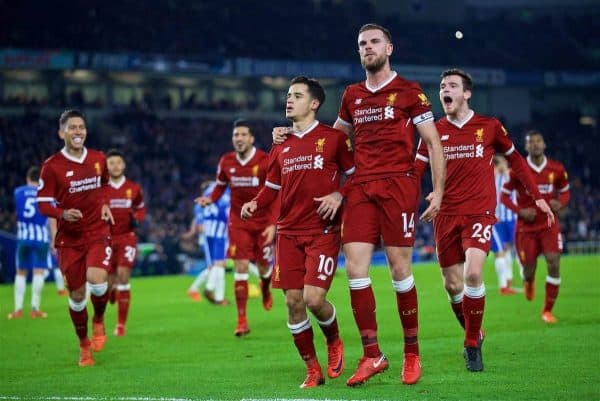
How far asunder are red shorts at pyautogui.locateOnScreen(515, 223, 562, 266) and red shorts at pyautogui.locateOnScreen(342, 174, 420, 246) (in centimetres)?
564

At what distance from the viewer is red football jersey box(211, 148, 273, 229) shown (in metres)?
14.0

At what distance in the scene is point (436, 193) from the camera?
26.6 feet

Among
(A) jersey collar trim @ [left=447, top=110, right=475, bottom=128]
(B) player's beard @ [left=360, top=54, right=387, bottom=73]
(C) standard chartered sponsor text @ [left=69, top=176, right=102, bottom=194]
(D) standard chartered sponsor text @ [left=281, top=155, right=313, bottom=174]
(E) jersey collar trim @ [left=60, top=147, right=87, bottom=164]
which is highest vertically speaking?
(B) player's beard @ [left=360, top=54, right=387, bottom=73]

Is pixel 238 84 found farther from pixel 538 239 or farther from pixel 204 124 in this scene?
pixel 538 239

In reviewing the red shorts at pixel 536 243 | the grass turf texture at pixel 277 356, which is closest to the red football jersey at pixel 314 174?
the grass turf texture at pixel 277 356

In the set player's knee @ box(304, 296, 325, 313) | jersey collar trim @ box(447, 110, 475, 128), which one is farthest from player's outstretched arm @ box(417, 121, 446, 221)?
jersey collar trim @ box(447, 110, 475, 128)

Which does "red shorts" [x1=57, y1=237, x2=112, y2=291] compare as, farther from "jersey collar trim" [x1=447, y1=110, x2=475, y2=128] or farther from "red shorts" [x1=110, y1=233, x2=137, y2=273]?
"jersey collar trim" [x1=447, y1=110, x2=475, y2=128]

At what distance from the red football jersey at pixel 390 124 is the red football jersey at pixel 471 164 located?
1443 mm

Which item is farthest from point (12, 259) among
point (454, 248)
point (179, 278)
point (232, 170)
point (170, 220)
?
point (454, 248)

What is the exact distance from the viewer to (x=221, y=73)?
47969mm

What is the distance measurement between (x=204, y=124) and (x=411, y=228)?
134 ft

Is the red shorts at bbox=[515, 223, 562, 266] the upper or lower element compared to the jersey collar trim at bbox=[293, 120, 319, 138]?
lower

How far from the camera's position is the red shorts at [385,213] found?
8.16 m

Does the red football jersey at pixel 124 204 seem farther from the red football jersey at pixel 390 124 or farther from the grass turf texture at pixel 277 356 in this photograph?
the red football jersey at pixel 390 124
